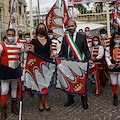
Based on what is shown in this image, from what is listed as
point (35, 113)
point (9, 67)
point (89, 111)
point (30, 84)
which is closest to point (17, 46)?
point (9, 67)

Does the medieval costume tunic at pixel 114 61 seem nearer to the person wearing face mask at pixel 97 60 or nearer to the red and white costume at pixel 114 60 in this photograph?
the red and white costume at pixel 114 60

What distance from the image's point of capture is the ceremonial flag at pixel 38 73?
414 cm

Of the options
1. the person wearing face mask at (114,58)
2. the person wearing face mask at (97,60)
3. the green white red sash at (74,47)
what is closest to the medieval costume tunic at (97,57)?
the person wearing face mask at (97,60)

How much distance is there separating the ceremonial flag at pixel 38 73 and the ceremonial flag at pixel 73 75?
0.65ft

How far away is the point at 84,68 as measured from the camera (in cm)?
414

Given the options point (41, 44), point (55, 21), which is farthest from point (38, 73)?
point (55, 21)

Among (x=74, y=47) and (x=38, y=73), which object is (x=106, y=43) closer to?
(x=74, y=47)

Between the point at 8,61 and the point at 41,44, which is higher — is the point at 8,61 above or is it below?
below

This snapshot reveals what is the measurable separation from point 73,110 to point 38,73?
1097 mm

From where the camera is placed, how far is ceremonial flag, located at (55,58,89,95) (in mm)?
4164

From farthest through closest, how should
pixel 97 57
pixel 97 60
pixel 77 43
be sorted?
pixel 97 60, pixel 97 57, pixel 77 43

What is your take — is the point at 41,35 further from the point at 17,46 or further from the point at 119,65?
the point at 119,65

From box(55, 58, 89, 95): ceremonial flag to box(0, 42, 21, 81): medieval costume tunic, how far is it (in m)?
0.91

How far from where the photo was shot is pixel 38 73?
4199mm
